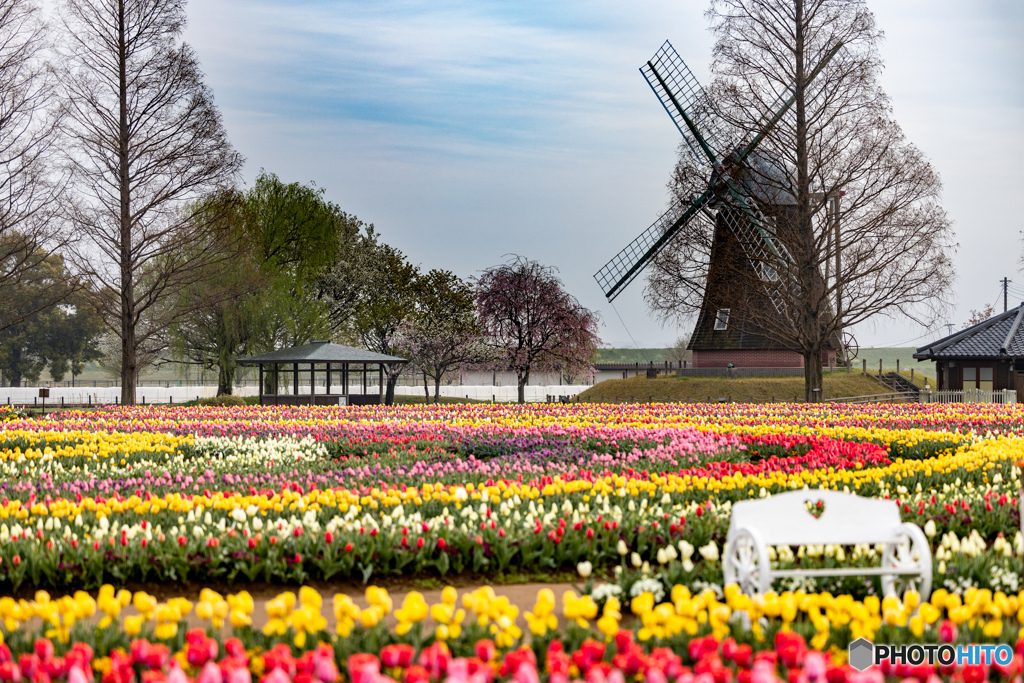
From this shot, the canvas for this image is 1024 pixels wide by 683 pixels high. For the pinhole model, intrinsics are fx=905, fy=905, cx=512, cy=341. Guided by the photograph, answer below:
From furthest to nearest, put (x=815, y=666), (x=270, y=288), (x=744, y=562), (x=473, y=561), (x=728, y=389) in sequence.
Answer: (x=270, y=288) → (x=728, y=389) → (x=473, y=561) → (x=744, y=562) → (x=815, y=666)

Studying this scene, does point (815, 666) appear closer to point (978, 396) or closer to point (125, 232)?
point (125, 232)

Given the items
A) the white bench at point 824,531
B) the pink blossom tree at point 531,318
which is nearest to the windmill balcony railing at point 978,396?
the pink blossom tree at point 531,318

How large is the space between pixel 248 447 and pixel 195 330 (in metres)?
35.9

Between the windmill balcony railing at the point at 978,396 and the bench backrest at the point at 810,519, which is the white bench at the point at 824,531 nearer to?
the bench backrest at the point at 810,519

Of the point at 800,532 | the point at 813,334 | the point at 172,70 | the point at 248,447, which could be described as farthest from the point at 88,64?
the point at 800,532

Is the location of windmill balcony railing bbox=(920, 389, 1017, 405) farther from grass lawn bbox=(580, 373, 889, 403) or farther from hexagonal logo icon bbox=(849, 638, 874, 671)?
hexagonal logo icon bbox=(849, 638, 874, 671)

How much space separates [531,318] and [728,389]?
9.81 meters

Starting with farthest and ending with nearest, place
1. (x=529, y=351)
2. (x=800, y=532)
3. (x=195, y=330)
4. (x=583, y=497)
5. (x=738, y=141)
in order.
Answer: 1. (x=195, y=330)
2. (x=529, y=351)
3. (x=738, y=141)
4. (x=583, y=497)
5. (x=800, y=532)

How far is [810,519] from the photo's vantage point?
5125mm

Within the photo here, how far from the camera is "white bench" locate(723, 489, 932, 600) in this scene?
499 cm

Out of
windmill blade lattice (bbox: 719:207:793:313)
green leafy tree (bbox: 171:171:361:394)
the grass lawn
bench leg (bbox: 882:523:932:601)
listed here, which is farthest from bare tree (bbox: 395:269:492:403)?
bench leg (bbox: 882:523:932:601)

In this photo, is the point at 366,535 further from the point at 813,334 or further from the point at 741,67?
the point at 741,67

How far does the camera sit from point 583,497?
7996mm

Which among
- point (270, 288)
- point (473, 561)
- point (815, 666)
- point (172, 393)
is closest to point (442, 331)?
point (270, 288)
